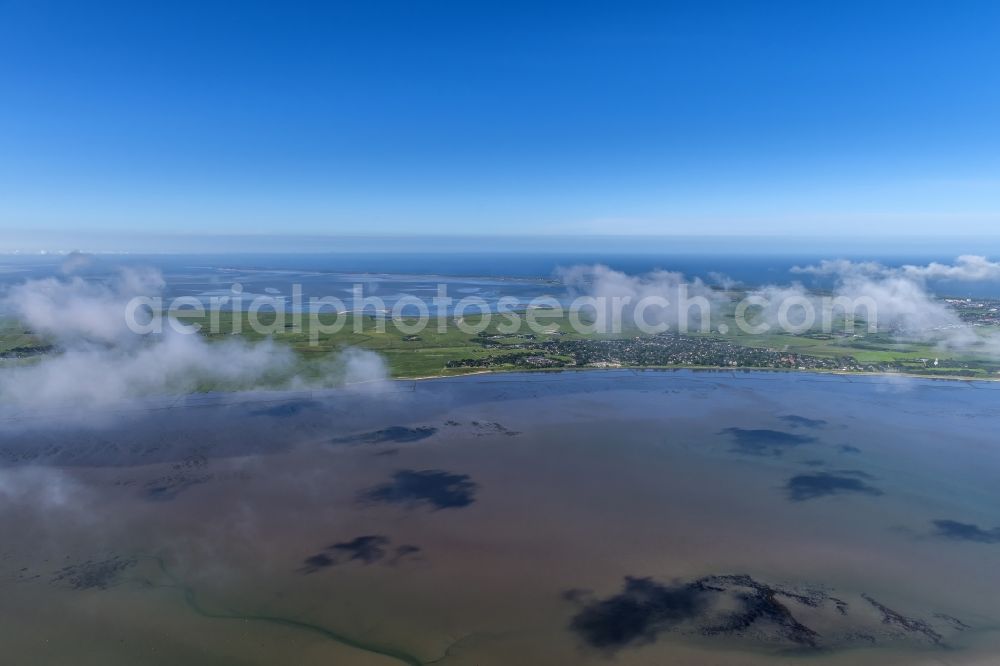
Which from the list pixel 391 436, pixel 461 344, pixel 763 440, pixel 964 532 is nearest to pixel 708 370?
pixel 763 440

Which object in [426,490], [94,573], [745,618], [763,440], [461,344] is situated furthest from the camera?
[461,344]

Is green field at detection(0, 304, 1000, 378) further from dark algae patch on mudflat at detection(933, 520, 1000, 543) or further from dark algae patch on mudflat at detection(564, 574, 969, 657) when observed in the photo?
dark algae patch on mudflat at detection(564, 574, 969, 657)

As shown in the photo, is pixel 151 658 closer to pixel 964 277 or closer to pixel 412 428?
pixel 412 428

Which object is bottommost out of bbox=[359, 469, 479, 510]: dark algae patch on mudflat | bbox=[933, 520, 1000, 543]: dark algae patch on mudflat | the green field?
bbox=[933, 520, 1000, 543]: dark algae patch on mudflat

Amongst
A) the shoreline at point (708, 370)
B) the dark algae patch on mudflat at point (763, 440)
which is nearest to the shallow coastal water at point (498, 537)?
the dark algae patch on mudflat at point (763, 440)

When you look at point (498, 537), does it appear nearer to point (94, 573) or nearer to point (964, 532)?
point (94, 573)

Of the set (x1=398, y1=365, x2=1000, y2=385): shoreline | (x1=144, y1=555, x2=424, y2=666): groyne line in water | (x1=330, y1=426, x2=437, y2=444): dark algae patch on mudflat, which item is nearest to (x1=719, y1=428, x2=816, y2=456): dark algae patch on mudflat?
(x1=398, y1=365, x2=1000, y2=385): shoreline

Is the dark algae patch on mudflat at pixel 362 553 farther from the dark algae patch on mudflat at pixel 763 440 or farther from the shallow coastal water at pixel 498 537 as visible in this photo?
the dark algae patch on mudflat at pixel 763 440

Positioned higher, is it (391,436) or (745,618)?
(391,436)

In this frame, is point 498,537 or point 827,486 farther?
point 827,486
